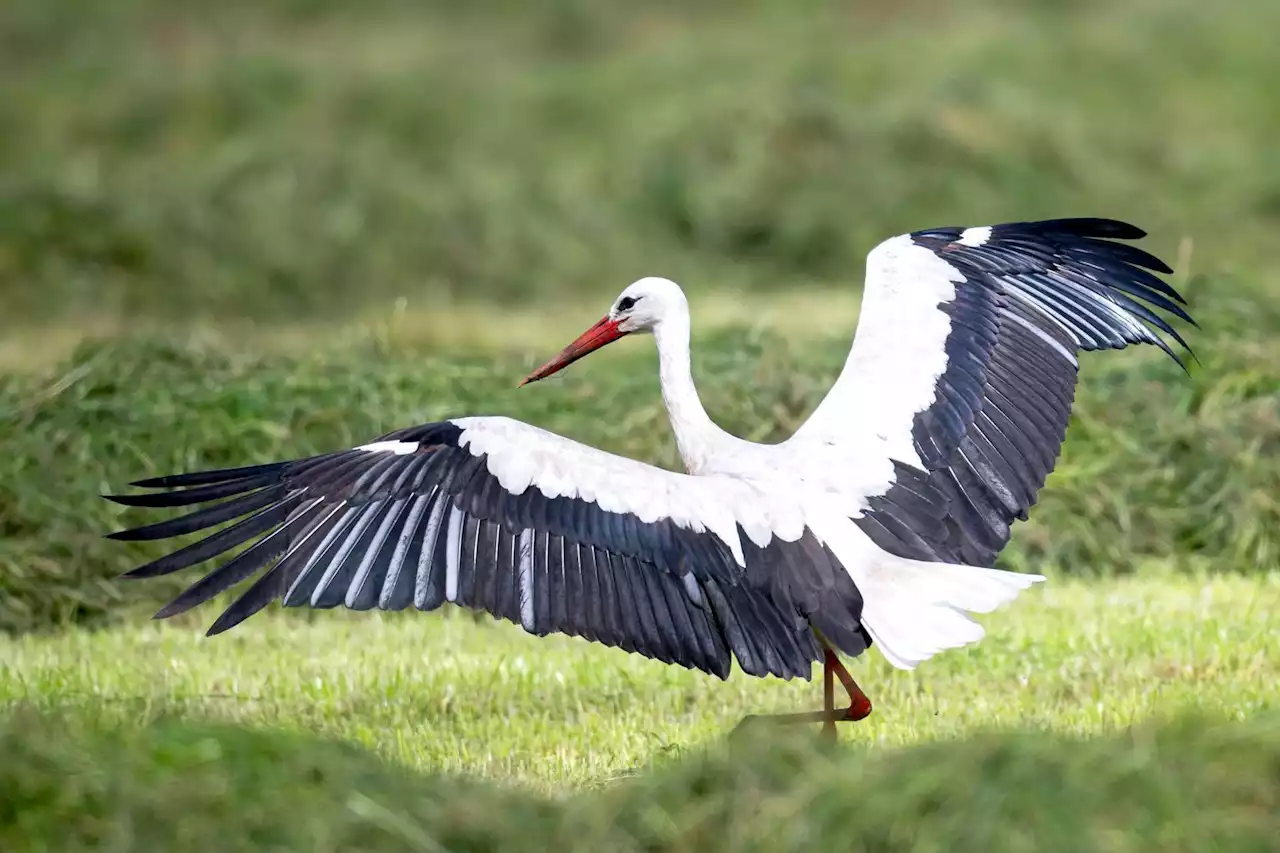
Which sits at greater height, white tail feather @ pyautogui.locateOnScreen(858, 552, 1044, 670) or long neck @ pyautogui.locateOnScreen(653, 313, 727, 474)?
long neck @ pyautogui.locateOnScreen(653, 313, 727, 474)

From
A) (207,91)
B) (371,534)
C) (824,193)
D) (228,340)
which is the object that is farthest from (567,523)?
(207,91)

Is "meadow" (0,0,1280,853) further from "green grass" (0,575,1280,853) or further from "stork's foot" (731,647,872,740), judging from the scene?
"stork's foot" (731,647,872,740)

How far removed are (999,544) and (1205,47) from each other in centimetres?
1111

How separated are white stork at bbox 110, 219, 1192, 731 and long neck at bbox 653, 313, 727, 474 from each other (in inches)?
1.6

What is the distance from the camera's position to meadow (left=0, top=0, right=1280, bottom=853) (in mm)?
3479

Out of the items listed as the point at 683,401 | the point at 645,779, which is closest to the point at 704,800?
the point at 645,779

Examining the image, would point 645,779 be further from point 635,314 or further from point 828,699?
point 635,314

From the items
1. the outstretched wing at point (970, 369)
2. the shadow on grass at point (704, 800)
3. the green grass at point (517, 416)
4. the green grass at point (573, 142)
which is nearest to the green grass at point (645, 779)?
the shadow on grass at point (704, 800)

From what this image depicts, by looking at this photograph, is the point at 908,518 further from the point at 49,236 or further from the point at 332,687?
the point at 49,236

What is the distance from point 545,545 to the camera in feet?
14.0

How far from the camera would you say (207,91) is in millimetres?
13086

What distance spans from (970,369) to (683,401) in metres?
0.74

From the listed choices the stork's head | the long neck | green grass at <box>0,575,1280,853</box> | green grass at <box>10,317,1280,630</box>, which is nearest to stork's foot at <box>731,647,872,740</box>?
green grass at <box>0,575,1280,853</box>

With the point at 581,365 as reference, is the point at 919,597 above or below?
below
